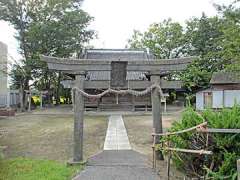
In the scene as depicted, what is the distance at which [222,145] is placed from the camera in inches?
205

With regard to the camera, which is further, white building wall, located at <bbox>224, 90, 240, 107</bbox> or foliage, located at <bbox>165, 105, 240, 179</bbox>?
white building wall, located at <bbox>224, 90, 240, 107</bbox>

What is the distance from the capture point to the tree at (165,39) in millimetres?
34500

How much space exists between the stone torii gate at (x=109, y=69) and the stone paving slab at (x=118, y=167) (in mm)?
719

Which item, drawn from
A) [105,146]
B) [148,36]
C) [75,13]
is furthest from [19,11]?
[105,146]

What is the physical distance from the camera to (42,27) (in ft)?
92.4

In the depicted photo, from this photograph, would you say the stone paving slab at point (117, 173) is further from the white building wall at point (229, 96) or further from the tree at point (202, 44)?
the tree at point (202, 44)

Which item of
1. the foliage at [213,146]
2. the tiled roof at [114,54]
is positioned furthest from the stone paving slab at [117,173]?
the tiled roof at [114,54]

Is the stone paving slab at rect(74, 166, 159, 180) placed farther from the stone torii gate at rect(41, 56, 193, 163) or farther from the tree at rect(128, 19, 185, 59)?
the tree at rect(128, 19, 185, 59)

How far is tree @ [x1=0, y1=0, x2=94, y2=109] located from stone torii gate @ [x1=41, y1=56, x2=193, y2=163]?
20730mm

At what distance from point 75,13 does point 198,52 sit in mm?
13603

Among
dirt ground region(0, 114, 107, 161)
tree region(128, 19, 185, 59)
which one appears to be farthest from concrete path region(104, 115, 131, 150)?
tree region(128, 19, 185, 59)

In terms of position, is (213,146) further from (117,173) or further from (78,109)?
(78,109)

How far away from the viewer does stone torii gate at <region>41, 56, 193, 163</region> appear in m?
8.68

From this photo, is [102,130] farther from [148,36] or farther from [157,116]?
[148,36]
